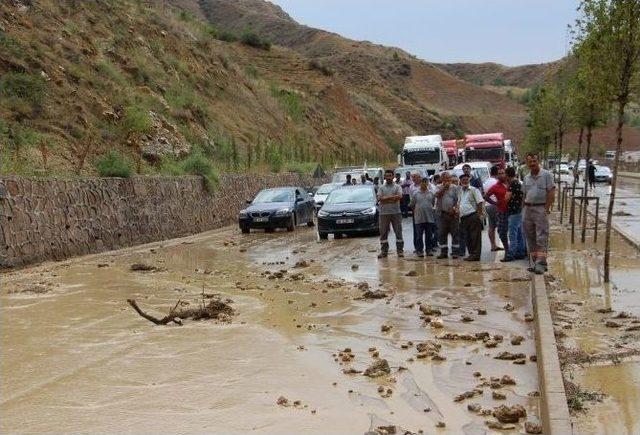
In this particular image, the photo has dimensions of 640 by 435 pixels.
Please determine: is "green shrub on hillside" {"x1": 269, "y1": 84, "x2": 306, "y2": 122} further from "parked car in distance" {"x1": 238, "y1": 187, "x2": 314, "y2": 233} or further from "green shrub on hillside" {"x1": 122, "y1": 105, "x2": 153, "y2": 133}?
"parked car in distance" {"x1": 238, "y1": 187, "x2": 314, "y2": 233}

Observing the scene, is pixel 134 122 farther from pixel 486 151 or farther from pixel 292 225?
pixel 486 151

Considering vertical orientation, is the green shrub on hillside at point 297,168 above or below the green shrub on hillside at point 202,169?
below

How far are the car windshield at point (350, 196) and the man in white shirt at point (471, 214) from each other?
6826 mm

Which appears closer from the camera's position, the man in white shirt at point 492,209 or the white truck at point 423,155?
the man in white shirt at point 492,209

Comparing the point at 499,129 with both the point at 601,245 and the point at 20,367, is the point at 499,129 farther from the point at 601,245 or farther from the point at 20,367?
the point at 20,367

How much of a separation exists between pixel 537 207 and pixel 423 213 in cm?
388

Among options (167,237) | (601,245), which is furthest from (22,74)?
(601,245)

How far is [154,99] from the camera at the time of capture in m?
Answer: 35.7

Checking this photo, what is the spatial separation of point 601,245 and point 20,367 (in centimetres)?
1309

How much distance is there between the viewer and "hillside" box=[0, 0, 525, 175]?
26859mm

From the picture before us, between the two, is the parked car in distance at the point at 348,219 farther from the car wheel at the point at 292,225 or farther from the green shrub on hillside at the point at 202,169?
the green shrub on hillside at the point at 202,169

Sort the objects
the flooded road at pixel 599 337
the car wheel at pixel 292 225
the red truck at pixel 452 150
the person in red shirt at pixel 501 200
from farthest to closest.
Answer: the red truck at pixel 452 150 < the car wheel at pixel 292 225 < the person in red shirt at pixel 501 200 < the flooded road at pixel 599 337

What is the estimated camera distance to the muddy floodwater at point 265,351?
5.86 metres

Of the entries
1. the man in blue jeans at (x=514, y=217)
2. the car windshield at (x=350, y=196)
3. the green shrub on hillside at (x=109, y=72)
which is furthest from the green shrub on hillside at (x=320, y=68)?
the man in blue jeans at (x=514, y=217)
